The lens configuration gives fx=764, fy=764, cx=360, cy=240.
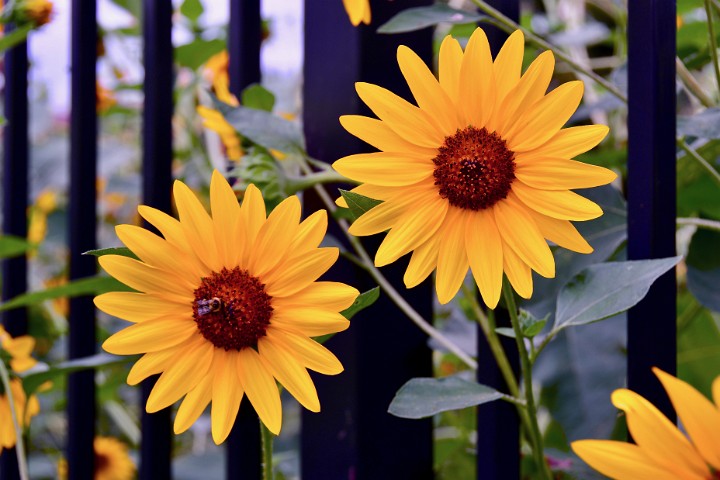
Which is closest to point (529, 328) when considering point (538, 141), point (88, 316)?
point (538, 141)

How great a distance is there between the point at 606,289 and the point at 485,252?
0.08m

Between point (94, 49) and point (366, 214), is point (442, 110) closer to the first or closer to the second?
point (366, 214)

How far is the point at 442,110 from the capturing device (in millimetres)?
329

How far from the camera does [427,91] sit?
0.33 meters

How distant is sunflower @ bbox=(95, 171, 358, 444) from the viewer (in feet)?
1.12

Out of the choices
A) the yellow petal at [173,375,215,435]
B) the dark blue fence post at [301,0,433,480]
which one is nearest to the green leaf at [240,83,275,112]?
the dark blue fence post at [301,0,433,480]

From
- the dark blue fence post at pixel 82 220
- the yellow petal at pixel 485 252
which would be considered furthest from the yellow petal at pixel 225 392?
the dark blue fence post at pixel 82 220

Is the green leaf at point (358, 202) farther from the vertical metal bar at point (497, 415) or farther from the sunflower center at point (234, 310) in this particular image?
the vertical metal bar at point (497, 415)

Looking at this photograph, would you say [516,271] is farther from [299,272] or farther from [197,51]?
[197,51]

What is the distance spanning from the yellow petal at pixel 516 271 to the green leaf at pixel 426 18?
17 centimetres

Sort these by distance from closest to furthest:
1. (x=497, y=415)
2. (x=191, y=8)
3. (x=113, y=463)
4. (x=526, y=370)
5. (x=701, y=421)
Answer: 1. (x=701, y=421)
2. (x=526, y=370)
3. (x=497, y=415)
4. (x=191, y=8)
5. (x=113, y=463)

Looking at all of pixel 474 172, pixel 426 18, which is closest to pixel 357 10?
pixel 426 18

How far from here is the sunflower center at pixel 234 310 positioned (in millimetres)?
347

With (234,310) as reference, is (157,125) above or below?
above
